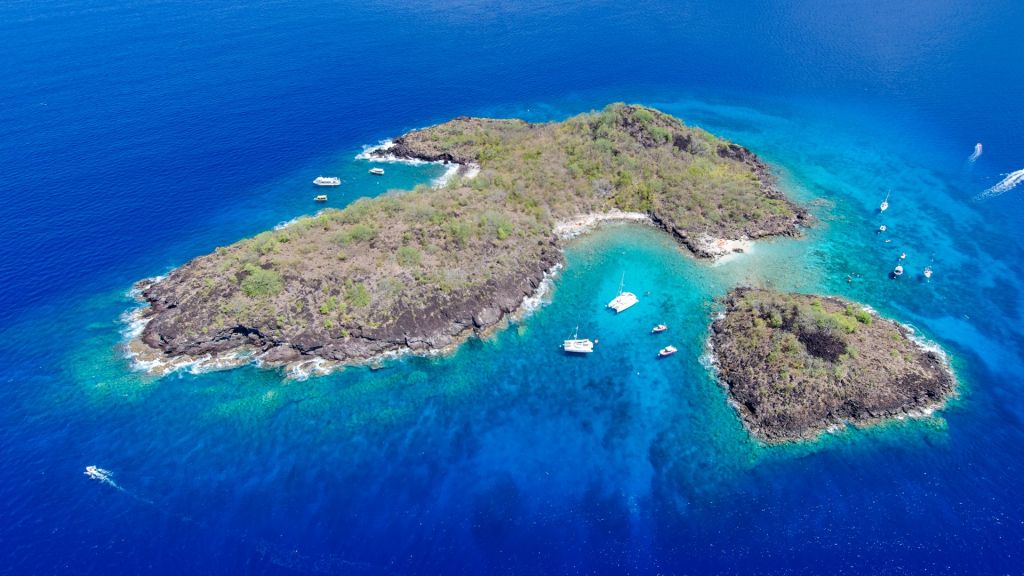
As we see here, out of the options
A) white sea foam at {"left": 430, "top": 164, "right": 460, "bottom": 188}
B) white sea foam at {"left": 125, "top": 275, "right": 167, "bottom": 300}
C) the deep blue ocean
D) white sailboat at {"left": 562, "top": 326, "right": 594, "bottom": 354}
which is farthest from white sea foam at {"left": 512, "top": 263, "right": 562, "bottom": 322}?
white sea foam at {"left": 125, "top": 275, "right": 167, "bottom": 300}

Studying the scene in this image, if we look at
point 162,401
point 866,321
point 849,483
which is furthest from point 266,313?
point 866,321

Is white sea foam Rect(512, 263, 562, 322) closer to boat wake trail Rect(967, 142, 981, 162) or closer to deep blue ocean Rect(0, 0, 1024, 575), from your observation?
deep blue ocean Rect(0, 0, 1024, 575)

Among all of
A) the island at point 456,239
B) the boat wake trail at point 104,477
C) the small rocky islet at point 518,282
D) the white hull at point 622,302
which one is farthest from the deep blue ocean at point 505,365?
the island at point 456,239

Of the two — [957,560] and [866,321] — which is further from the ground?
[866,321]

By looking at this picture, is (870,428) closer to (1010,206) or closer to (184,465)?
(1010,206)

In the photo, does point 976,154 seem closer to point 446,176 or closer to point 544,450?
point 446,176
